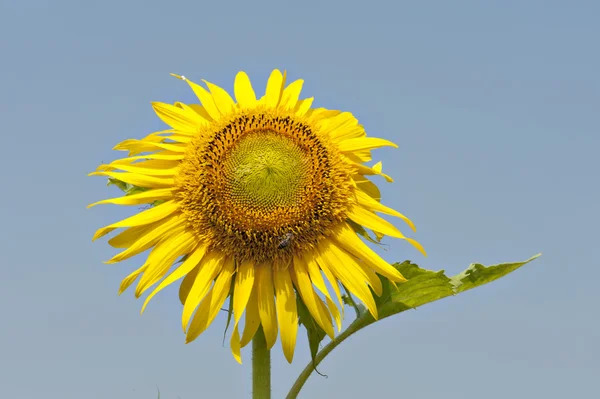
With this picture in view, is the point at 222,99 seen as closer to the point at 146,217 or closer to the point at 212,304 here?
the point at 146,217

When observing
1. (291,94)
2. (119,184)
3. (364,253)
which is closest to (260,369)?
(364,253)

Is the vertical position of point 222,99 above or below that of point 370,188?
above

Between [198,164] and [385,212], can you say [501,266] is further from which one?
[198,164]

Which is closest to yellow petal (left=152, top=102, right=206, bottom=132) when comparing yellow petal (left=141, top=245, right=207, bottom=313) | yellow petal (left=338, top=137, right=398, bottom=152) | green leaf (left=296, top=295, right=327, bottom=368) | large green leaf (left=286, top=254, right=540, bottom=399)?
yellow petal (left=141, top=245, right=207, bottom=313)

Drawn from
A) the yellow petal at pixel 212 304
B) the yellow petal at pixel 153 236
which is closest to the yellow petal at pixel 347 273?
the yellow petal at pixel 212 304

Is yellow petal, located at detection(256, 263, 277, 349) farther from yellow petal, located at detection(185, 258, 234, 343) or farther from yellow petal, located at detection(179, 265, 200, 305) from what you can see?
yellow petal, located at detection(179, 265, 200, 305)

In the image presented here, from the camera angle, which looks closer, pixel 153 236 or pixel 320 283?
pixel 320 283

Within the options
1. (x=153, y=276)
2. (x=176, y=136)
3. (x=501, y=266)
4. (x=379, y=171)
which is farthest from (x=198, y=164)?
(x=501, y=266)
